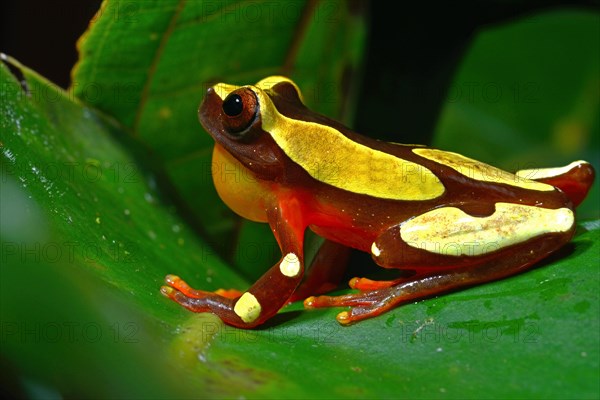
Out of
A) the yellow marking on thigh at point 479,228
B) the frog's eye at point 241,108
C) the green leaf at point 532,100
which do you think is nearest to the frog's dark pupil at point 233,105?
the frog's eye at point 241,108

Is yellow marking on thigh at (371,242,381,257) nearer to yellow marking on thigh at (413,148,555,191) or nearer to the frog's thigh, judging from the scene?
the frog's thigh

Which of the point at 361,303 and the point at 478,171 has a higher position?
the point at 478,171

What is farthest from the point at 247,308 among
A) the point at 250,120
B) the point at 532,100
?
the point at 532,100

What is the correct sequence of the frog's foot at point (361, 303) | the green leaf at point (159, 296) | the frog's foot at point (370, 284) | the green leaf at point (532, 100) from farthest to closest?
the green leaf at point (532, 100) < the frog's foot at point (370, 284) < the frog's foot at point (361, 303) < the green leaf at point (159, 296)

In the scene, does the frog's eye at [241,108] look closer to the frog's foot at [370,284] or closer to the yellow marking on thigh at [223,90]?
the yellow marking on thigh at [223,90]

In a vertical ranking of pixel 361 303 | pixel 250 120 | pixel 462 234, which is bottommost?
pixel 361 303

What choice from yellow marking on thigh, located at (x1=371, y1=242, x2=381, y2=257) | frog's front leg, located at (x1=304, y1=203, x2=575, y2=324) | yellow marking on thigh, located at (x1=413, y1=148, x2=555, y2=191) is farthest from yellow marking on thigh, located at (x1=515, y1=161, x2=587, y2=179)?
yellow marking on thigh, located at (x1=371, y1=242, x2=381, y2=257)

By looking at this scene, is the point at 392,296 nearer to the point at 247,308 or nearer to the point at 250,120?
the point at 247,308
